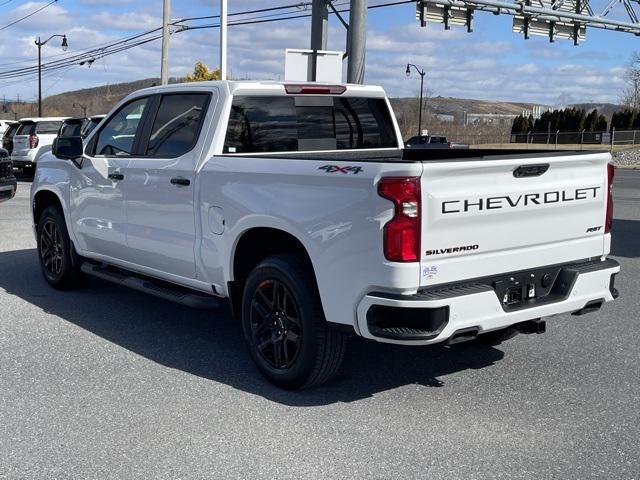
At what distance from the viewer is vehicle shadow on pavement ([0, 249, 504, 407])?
512 cm

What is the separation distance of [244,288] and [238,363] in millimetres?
645

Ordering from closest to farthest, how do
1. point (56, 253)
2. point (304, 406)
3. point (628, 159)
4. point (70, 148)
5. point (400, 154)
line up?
point (304, 406) → point (400, 154) → point (70, 148) → point (56, 253) → point (628, 159)

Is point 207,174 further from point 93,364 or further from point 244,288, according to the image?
point 93,364

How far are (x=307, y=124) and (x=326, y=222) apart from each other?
1.87 m

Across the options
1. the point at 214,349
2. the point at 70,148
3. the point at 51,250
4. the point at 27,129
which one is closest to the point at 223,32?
the point at 27,129

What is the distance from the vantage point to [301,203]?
15.3 ft

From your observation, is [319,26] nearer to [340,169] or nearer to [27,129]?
[27,129]

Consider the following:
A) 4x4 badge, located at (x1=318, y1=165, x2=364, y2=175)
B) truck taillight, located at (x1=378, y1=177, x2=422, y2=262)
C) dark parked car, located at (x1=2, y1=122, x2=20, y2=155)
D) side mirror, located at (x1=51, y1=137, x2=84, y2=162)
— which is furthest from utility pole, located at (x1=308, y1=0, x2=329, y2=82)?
truck taillight, located at (x1=378, y1=177, x2=422, y2=262)

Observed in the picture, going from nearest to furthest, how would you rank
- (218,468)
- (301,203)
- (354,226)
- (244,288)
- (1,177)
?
(218,468)
(354,226)
(301,203)
(244,288)
(1,177)

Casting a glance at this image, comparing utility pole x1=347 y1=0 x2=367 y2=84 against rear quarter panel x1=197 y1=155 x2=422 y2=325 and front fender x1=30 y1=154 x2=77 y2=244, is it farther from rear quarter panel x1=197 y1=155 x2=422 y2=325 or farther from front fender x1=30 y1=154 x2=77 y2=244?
rear quarter panel x1=197 y1=155 x2=422 y2=325

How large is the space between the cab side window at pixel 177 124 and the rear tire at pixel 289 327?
4.37 ft

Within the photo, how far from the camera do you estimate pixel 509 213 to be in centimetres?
450

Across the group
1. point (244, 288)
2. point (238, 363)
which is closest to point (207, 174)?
point (244, 288)

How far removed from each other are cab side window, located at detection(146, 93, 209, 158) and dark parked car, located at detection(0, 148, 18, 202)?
6.27 metres
